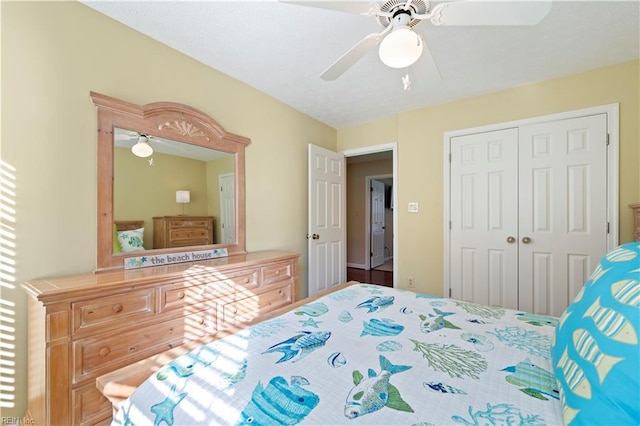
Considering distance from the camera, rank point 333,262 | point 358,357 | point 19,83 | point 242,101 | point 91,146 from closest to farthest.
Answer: point 358,357, point 19,83, point 91,146, point 242,101, point 333,262

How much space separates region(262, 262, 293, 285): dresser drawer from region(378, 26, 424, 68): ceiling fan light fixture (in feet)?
5.88

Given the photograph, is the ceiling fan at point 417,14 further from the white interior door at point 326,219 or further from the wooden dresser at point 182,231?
the white interior door at point 326,219

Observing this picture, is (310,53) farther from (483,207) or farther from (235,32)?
(483,207)

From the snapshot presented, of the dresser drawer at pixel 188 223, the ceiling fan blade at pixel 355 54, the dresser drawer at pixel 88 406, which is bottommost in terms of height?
the dresser drawer at pixel 88 406

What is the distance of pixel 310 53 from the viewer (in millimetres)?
2121

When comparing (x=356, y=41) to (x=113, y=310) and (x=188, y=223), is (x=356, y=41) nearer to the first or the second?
(x=188, y=223)

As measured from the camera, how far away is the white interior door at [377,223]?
6.07m

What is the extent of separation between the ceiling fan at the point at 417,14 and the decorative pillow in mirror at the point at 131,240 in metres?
1.75

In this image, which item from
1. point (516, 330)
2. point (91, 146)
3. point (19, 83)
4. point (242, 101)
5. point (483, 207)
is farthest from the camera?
point (483, 207)

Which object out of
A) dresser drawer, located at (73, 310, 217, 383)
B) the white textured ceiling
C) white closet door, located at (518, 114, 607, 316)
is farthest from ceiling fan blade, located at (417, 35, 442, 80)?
dresser drawer, located at (73, 310, 217, 383)

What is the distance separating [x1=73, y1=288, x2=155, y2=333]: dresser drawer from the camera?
1.33 meters

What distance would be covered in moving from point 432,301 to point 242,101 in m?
2.42

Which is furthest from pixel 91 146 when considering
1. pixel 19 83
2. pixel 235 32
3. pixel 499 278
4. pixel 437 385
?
pixel 499 278

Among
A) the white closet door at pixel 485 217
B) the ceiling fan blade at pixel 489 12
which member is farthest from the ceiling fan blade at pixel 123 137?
the white closet door at pixel 485 217
